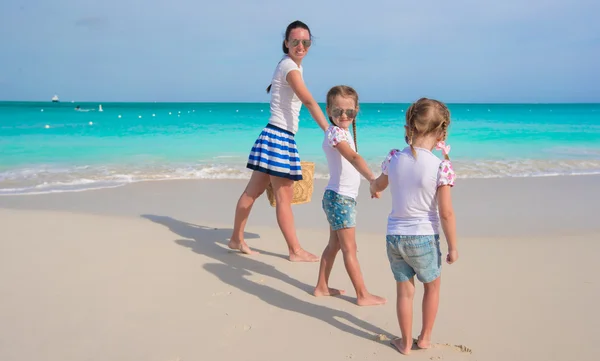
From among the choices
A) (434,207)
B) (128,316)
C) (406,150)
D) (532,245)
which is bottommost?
(128,316)

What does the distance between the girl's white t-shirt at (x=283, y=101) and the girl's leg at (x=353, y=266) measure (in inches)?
44.6

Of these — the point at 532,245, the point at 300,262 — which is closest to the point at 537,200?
the point at 532,245

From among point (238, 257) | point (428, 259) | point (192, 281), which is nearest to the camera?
point (428, 259)

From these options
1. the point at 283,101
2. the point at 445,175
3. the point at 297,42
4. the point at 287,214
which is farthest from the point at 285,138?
the point at 445,175

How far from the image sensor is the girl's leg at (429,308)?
2547 millimetres

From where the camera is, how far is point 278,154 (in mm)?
3912

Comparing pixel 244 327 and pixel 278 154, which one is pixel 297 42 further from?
pixel 244 327

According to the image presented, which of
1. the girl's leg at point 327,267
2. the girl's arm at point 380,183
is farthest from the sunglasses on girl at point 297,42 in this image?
the girl's arm at point 380,183

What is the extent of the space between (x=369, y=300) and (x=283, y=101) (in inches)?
61.6

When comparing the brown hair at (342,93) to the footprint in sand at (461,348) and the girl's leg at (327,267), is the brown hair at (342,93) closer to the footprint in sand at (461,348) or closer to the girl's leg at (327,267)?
the girl's leg at (327,267)

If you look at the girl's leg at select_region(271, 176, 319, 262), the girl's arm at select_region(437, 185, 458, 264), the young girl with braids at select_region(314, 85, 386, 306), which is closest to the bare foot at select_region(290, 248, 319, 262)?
the girl's leg at select_region(271, 176, 319, 262)

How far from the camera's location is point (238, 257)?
166 inches

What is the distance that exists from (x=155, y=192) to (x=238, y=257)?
124 inches

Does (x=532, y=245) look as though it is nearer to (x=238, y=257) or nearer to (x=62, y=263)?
(x=238, y=257)
